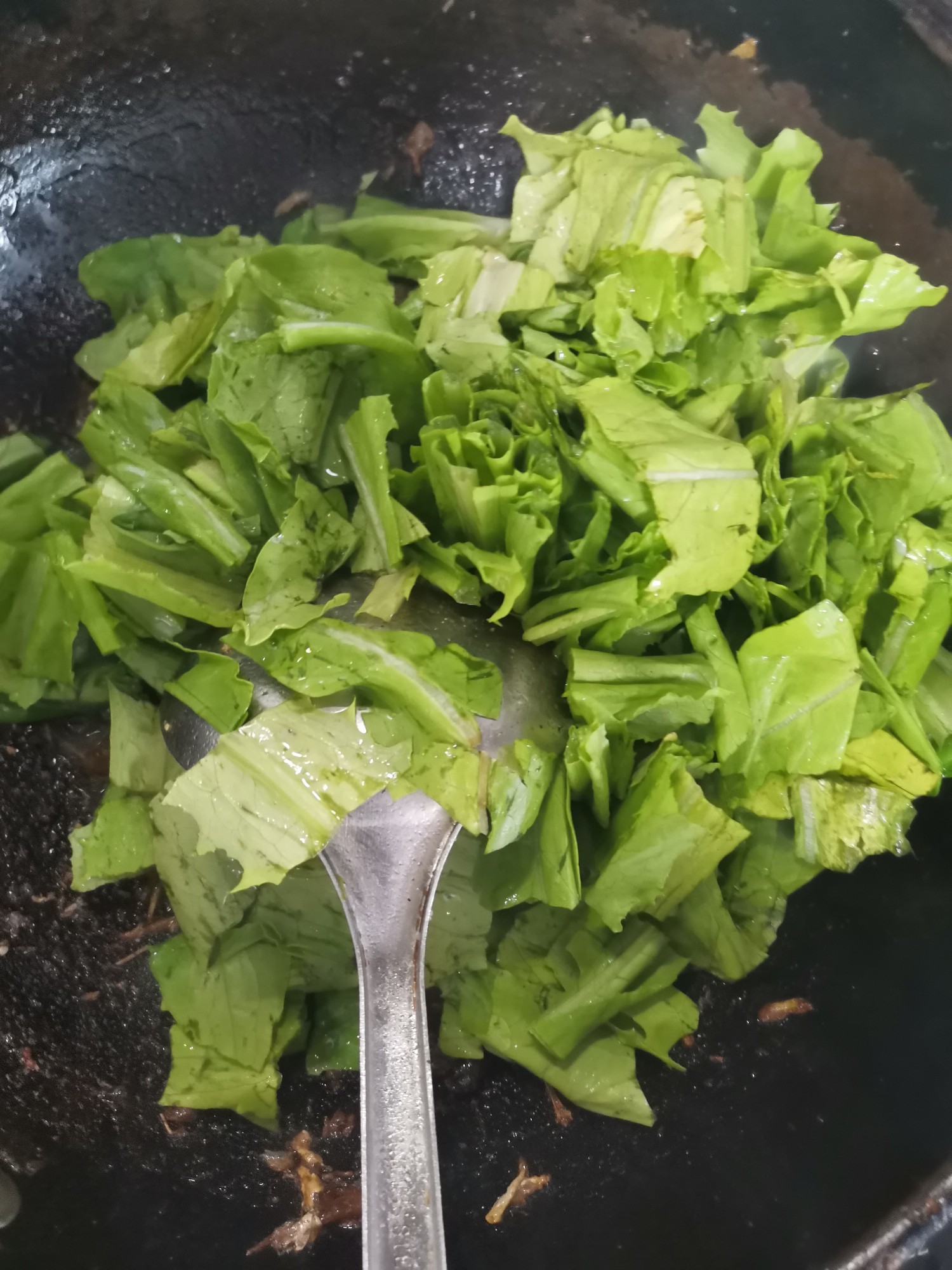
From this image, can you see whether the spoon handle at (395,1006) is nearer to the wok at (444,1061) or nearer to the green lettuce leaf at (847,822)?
the wok at (444,1061)

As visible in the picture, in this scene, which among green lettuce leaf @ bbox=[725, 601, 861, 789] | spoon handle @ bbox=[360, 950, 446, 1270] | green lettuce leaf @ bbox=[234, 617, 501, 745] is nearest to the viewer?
spoon handle @ bbox=[360, 950, 446, 1270]

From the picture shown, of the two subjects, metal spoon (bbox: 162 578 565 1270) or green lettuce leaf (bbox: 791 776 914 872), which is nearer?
metal spoon (bbox: 162 578 565 1270)

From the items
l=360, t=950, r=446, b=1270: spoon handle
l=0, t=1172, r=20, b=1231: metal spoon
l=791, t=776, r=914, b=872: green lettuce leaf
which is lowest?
l=0, t=1172, r=20, b=1231: metal spoon

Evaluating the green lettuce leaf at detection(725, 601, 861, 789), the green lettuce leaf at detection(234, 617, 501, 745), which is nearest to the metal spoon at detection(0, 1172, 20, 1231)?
the green lettuce leaf at detection(234, 617, 501, 745)

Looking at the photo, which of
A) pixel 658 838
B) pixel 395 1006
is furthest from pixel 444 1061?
pixel 658 838

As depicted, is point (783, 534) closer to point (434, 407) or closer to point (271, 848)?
point (434, 407)

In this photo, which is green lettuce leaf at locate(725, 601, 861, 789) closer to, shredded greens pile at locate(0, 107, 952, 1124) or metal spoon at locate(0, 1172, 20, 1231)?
shredded greens pile at locate(0, 107, 952, 1124)

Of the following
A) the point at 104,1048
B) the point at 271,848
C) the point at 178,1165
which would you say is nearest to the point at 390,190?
the point at 271,848

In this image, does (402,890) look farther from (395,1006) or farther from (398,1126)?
(398,1126)
